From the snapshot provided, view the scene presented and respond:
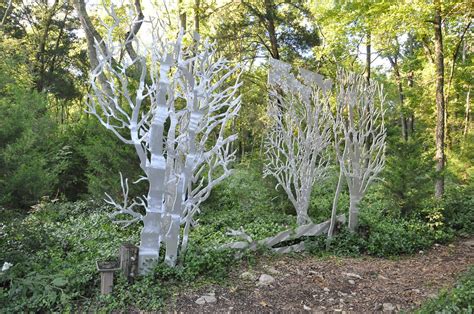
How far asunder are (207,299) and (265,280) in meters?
0.72

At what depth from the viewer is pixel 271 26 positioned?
390 inches

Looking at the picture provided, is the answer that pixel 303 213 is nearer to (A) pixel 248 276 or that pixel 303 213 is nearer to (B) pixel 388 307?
(A) pixel 248 276

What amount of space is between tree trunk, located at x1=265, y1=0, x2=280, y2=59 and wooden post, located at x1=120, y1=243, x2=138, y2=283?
830 centimetres

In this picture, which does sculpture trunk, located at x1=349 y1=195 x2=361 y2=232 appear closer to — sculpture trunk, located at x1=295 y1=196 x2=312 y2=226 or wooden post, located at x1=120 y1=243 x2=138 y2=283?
sculpture trunk, located at x1=295 y1=196 x2=312 y2=226

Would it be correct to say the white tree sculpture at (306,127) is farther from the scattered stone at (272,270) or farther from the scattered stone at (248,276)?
the scattered stone at (248,276)

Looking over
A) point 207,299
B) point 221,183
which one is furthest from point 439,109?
point 207,299

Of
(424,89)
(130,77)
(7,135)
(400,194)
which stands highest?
(424,89)

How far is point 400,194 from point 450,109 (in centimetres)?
1171

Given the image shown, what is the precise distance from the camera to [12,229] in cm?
380

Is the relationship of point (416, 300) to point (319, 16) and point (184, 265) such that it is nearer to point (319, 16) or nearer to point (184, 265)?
point (184, 265)

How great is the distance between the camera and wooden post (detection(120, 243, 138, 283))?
9.99 ft

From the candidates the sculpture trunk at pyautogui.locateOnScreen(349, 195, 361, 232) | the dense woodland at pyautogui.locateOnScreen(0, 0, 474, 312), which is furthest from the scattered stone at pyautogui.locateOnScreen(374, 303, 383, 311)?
the sculpture trunk at pyautogui.locateOnScreen(349, 195, 361, 232)

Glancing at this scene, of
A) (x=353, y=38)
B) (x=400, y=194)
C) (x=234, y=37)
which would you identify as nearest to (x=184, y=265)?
(x=400, y=194)

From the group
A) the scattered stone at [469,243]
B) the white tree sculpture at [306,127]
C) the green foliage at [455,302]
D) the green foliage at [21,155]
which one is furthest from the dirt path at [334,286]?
the green foliage at [21,155]
